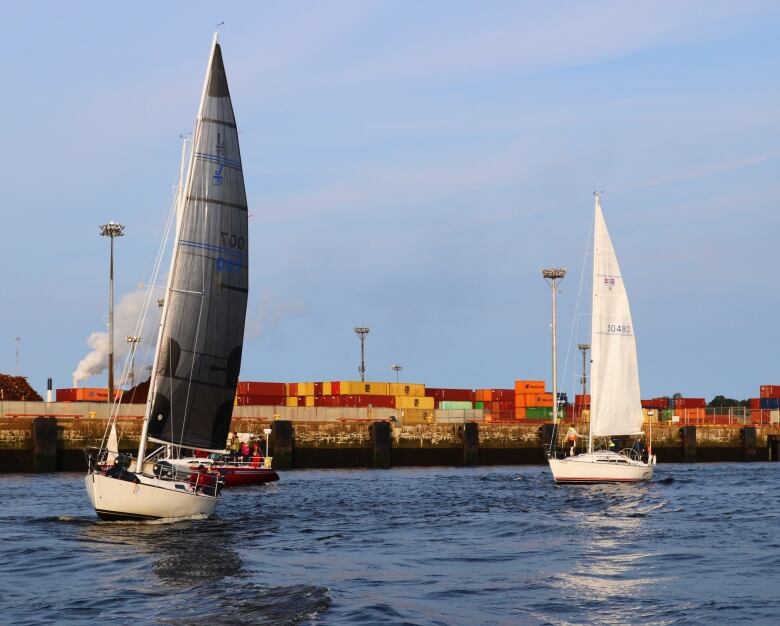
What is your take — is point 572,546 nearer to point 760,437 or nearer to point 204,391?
point 204,391

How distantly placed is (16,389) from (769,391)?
83.2 metres

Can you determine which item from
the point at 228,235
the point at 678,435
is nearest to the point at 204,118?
the point at 228,235

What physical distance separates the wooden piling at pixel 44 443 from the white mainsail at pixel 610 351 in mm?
29641

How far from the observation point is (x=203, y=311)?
3588cm

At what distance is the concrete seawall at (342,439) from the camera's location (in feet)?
208

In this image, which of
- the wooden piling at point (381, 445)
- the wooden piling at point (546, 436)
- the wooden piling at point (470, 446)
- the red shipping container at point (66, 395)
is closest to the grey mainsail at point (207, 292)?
the wooden piling at point (381, 445)

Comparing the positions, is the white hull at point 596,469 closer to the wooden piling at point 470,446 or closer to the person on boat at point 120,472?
the wooden piling at point 470,446

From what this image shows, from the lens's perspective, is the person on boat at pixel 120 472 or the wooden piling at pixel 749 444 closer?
the person on boat at pixel 120 472

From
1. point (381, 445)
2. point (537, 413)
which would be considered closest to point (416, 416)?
point (381, 445)

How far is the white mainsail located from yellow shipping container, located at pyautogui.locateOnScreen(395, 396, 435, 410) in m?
53.4

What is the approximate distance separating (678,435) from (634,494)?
1558 inches

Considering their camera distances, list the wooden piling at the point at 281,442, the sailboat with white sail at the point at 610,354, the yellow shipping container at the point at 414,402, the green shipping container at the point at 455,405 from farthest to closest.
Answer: the green shipping container at the point at 455,405, the yellow shipping container at the point at 414,402, the wooden piling at the point at 281,442, the sailboat with white sail at the point at 610,354

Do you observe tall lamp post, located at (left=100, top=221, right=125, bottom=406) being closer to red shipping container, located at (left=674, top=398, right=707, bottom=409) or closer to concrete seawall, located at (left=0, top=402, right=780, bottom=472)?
concrete seawall, located at (left=0, top=402, right=780, bottom=472)

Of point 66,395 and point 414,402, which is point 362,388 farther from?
point 66,395
